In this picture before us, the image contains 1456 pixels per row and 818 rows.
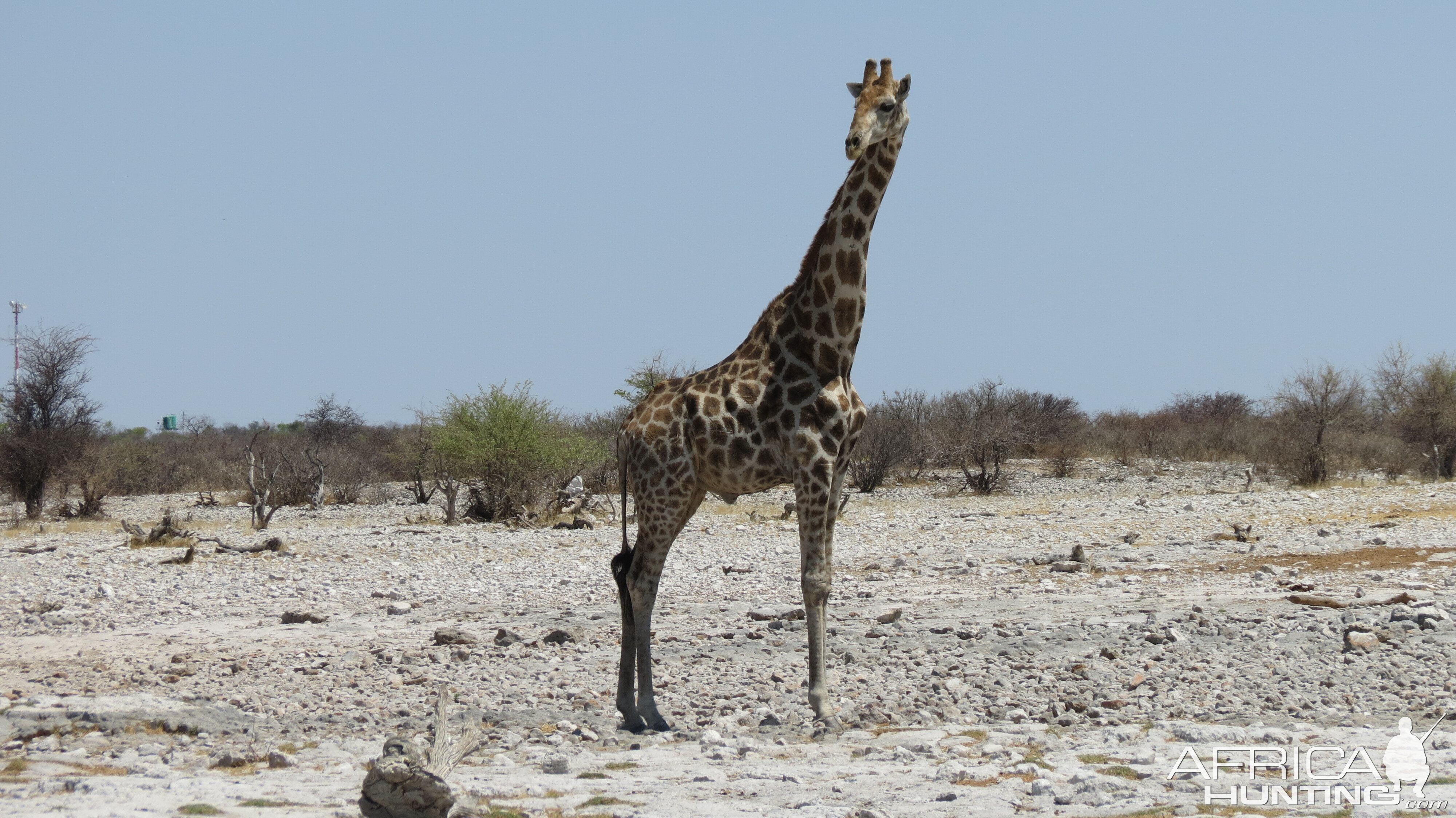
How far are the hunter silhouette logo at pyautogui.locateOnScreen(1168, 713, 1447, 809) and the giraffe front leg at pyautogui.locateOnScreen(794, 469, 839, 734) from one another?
6.49 feet

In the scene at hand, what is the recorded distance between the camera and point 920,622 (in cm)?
999

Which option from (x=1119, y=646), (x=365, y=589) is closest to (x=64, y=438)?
(x=365, y=589)

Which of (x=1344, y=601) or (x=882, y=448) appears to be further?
(x=882, y=448)

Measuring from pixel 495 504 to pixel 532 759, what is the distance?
1739cm

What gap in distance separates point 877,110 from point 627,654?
347 cm

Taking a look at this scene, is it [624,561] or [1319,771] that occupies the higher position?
[624,561]

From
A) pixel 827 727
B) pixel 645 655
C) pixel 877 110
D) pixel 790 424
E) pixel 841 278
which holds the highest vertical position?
pixel 877 110

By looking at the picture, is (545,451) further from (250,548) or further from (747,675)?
(747,675)

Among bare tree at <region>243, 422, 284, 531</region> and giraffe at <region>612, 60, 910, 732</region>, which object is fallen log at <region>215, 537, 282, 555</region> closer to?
bare tree at <region>243, 422, 284, 531</region>

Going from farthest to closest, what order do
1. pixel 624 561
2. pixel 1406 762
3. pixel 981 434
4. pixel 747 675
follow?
1. pixel 981 434
2. pixel 747 675
3. pixel 624 561
4. pixel 1406 762

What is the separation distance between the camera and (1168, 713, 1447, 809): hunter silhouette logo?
5113 mm

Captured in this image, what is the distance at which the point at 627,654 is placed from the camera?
291 inches

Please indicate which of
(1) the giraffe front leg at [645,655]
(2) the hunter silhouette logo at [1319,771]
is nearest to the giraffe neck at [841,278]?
(1) the giraffe front leg at [645,655]

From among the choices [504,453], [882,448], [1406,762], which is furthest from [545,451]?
[1406,762]
